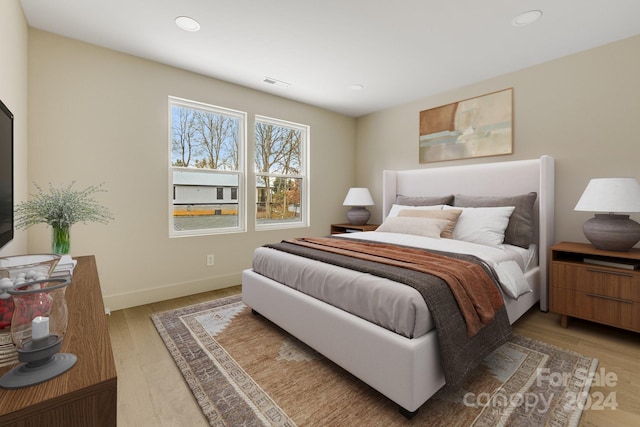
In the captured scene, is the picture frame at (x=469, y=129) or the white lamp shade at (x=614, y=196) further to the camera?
the picture frame at (x=469, y=129)

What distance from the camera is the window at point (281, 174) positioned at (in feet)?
12.7

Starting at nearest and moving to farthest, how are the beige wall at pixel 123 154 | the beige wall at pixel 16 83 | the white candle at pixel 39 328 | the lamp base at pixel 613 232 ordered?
the white candle at pixel 39 328
the beige wall at pixel 16 83
the lamp base at pixel 613 232
the beige wall at pixel 123 154

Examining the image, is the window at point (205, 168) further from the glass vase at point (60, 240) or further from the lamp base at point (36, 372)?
the lamp base at point (36, 372)

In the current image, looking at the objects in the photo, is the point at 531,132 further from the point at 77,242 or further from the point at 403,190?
the point at 77,242

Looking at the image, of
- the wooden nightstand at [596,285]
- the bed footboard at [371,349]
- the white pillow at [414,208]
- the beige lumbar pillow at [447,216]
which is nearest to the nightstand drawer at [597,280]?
the wooden nightstand at [596,285]

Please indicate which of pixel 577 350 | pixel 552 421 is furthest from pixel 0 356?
pixel 577 350

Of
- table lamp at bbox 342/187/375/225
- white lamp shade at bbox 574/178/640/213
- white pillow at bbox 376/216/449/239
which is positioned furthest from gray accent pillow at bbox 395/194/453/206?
white lamp shade at bbox 574/178/640/213

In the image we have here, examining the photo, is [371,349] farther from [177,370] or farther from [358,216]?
[358,216]

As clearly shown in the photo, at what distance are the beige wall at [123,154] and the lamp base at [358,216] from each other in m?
1.63

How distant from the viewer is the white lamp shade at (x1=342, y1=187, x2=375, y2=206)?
14.0ft

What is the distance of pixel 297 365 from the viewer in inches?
74.3

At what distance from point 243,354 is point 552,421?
1.75 m

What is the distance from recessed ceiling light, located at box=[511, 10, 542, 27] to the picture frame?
967mm

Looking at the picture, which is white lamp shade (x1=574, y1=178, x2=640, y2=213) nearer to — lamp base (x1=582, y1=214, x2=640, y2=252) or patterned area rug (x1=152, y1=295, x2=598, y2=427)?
lamp base (x1=582, y1=214, x2=640, y2=252)
